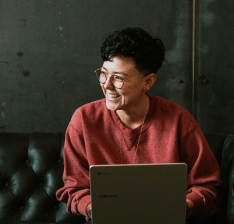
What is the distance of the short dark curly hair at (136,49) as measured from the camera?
112 cm

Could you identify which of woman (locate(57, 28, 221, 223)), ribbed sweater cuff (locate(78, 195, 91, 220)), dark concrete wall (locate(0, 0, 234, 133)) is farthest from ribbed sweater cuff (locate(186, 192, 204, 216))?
dark concrete wall (locate(0, 0, 234, 133))

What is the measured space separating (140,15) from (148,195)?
1.21 meters

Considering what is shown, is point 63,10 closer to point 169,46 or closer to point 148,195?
point 169,46

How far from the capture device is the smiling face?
1.12m

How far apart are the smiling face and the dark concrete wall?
0.56 m

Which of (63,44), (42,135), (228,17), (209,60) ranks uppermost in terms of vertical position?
(228,17)

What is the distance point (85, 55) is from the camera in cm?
171

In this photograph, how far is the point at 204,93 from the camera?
5.48 ft

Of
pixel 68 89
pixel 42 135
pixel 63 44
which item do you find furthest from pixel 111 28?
pixel 42 135

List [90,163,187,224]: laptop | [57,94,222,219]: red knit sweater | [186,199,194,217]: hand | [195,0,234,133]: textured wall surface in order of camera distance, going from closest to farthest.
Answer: [90,163,187,224]: laptop < [186,199,194,217]: hand < [57,94,222,219]: red knit sweater < [195,0,234,133]: textured wall surface

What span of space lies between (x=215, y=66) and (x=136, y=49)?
72 centimetres

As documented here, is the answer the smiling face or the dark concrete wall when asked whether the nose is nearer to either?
the smiling face

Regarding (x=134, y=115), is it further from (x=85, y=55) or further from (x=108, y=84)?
(x=85, y=55)

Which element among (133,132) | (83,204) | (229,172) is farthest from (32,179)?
(229,172)
